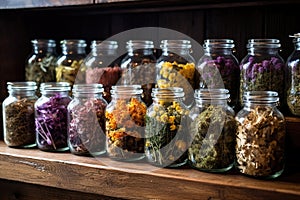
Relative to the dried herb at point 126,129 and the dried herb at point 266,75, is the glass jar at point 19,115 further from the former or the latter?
the dried herb at point 266,75

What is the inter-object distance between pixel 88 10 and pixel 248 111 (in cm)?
65

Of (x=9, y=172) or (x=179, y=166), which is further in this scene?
(x=9, y=172)

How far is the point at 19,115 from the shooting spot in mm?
→ 1204

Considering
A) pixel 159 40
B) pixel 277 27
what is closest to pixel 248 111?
pixel 277 27

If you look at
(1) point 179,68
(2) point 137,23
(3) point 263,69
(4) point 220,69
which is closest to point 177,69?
(1) point 179,68

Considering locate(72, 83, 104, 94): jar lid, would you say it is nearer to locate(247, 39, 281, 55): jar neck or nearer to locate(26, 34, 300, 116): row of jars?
locate(26, 34, 300, 116): row of jars

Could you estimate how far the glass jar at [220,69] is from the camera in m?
1.09

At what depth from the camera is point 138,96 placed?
1100 mm

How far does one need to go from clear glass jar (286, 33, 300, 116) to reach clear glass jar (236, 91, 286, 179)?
0.26ft

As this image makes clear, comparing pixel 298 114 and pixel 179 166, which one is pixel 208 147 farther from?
pixel 298 114

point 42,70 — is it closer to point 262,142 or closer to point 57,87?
point 57,87

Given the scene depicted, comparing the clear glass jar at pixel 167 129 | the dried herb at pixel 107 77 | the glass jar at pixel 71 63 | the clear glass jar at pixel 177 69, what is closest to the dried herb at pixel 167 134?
the clear glass jar at pixel 167 129

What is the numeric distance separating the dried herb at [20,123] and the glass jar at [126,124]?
0.26 metres

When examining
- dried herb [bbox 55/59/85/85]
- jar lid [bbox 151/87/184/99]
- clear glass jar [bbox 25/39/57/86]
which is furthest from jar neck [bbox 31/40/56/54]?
jar lid [bbox 151/87/184/99]
